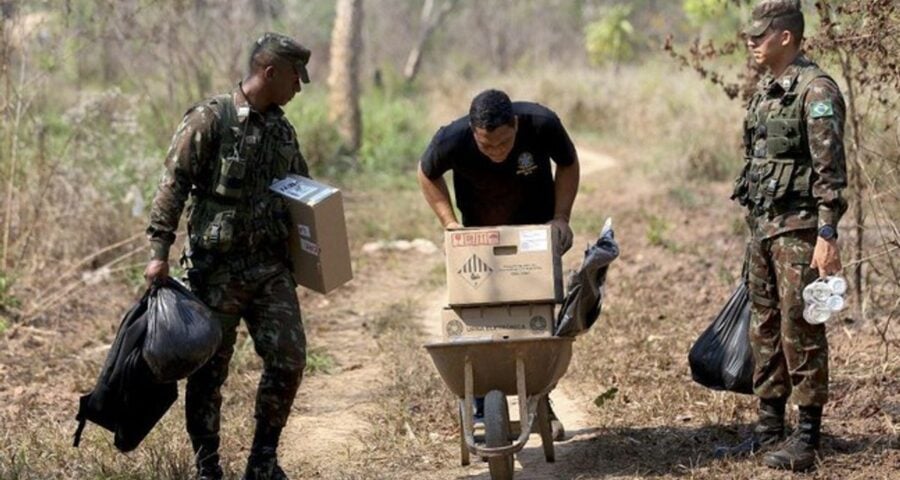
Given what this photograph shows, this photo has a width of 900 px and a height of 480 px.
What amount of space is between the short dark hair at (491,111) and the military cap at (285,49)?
76cm

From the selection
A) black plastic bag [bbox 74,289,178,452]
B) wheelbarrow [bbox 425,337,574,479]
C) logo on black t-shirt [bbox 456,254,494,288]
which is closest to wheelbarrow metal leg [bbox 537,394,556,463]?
wheelbarrow [bbox 425,337,574,479]

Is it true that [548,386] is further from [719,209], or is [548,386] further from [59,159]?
[719,209]

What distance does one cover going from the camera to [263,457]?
5.55 meters

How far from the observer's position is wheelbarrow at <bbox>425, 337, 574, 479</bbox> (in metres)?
5.35

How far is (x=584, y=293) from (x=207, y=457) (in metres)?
1.76

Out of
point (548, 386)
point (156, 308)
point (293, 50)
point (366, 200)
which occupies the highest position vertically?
point (293, 50)

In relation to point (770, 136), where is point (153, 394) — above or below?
below

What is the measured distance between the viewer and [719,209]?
13.7 metres

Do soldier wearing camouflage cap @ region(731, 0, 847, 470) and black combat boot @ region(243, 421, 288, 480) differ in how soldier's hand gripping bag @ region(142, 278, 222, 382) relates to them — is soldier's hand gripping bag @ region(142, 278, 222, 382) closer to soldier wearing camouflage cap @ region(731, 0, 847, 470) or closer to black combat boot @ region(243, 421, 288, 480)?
black combat boot @ region(243, 421, 288, 480)

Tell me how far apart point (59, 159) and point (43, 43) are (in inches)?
39.9

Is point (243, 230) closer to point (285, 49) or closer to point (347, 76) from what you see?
point (285, 49)

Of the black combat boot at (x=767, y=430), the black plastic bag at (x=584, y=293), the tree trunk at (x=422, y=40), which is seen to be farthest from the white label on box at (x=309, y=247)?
the tree trunk at (x=422, y=40)

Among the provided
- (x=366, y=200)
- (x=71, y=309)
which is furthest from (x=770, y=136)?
(x=366, y=200)

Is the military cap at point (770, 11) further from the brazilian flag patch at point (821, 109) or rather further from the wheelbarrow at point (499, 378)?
the wheelbarrow at point (499, 378)
